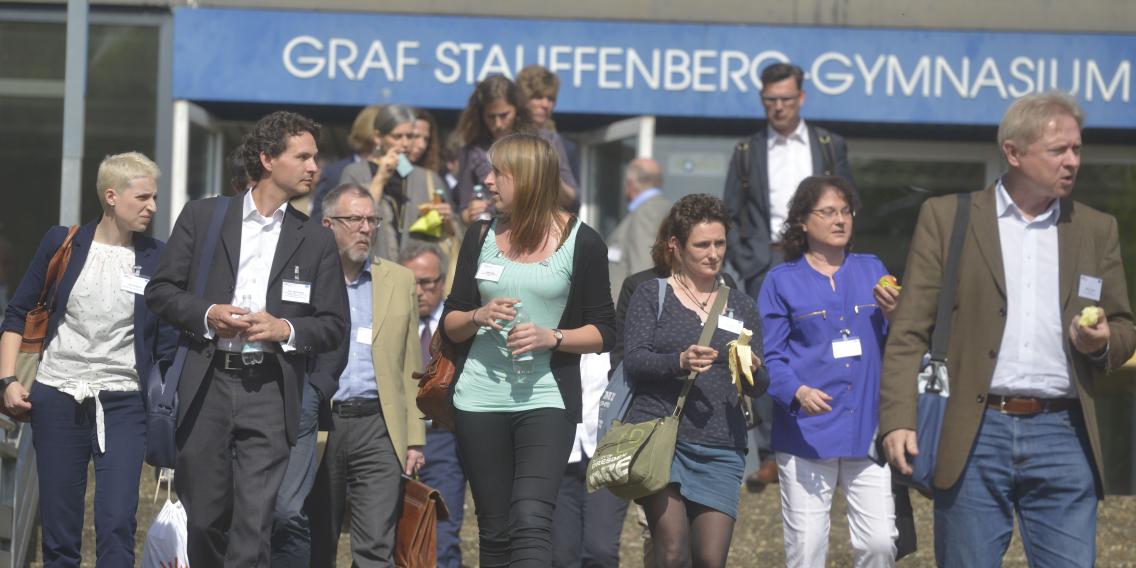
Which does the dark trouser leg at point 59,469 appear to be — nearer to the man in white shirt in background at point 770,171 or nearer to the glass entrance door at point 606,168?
the man in white shirt in background at point 770,171

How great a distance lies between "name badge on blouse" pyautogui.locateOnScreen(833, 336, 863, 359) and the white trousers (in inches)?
17.7

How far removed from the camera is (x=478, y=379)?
5.88m

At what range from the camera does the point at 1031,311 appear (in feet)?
16.6

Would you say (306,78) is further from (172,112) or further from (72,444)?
(72,444)

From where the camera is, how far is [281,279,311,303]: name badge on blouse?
18.7 ft

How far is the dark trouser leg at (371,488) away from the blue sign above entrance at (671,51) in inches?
187

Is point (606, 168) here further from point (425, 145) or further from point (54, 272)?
point (54, 272)

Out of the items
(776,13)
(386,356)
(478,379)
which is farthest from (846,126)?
(478,379)

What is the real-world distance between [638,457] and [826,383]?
1.10m

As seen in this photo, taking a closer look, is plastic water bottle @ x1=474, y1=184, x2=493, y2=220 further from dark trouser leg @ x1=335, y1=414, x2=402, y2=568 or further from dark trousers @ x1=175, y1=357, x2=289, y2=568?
dark trousers @ x1=175, y1=357, x2=289, y2=568

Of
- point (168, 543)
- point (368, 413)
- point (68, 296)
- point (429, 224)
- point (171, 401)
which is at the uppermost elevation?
point (429, 224)

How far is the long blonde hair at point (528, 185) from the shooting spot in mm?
5922

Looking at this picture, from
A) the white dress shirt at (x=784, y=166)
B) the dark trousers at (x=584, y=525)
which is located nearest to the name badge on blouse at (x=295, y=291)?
the dark trousers at (x=584, y=525)

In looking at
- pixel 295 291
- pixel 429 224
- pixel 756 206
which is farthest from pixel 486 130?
pixel 295 291
